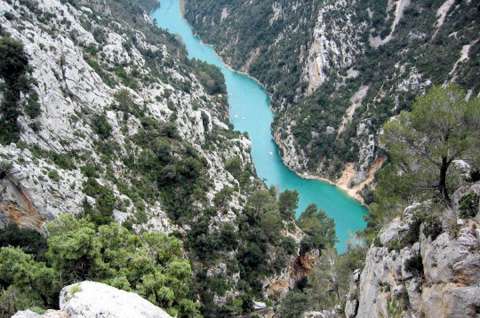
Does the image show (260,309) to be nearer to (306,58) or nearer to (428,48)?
(428,48)

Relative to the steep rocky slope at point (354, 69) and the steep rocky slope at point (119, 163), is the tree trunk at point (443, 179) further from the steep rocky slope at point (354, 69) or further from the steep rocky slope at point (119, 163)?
the steep rocky slope at point (354, 69)

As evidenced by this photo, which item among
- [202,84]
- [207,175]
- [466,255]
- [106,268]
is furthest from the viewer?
[202,84]

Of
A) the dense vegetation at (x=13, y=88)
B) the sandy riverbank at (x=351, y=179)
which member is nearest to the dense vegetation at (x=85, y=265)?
the dense vegetation at (x=13, y=88)

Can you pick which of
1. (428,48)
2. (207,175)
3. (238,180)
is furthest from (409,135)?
(428,48)

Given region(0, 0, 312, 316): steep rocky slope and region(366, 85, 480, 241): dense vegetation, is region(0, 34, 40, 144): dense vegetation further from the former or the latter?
region(366, 85, 480, 241): dense vegetation

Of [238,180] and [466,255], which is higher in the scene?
[238,180]

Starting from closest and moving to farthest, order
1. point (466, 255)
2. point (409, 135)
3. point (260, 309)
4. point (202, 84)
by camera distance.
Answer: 1. point (466, 255)
2. point (409, 135)
3. point (260, 309)
4. point (202, 84)
